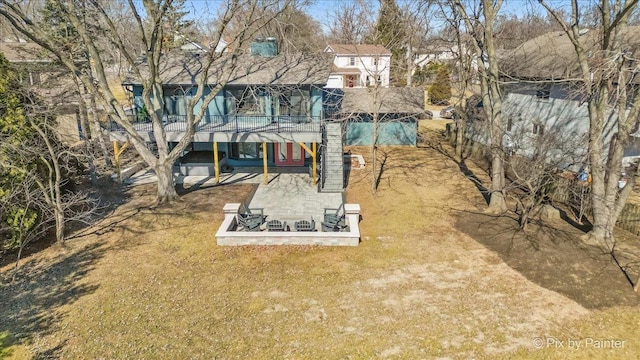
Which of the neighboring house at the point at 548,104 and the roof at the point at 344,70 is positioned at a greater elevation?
the roof at the point at 344,70

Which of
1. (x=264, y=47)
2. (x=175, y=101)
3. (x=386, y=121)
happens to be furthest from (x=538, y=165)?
(x=175, y=101)

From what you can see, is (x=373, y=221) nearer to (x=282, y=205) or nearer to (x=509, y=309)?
(x=282, y=205)

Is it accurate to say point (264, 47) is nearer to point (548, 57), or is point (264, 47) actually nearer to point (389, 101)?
point (389, 101)

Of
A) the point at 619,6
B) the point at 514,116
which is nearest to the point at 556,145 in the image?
the point at 514,116

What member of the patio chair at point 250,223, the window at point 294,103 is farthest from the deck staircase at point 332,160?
the patio chair at point 250,223

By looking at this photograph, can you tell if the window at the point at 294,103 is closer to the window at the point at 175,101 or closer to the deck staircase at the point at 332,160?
the deck staircase at the point at 332,160
